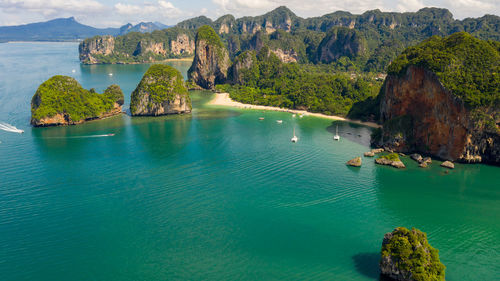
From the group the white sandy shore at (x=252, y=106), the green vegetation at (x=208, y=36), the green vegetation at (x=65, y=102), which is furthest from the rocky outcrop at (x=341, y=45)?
the green vegetation at (x=65, y=102)

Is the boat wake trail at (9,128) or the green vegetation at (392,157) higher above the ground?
the boat wake trail at (9,128)

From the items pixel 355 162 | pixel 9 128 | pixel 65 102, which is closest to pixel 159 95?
pixel 65 102

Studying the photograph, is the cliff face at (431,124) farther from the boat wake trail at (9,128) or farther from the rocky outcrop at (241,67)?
the rocky outcrop at (241,67)

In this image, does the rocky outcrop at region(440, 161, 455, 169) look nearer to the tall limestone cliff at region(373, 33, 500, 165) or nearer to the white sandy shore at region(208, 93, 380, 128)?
the tall limestone cliff at region(373, 33, 500, 165)

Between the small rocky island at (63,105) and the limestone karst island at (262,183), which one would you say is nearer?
the limestone karst island at (262,183)

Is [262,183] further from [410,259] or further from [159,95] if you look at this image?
[159,95]

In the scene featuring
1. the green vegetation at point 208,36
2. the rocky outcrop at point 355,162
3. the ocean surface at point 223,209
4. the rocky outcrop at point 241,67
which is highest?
the green vegetation at point 208,36
